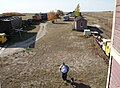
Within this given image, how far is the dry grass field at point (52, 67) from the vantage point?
13648 mm

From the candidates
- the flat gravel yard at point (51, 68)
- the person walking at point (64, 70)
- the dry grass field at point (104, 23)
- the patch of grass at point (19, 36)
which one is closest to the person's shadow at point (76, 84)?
the flat gravel yard at point (51, 68)

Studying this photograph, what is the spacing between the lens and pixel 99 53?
69.1 ft

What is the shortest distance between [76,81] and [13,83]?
5032 millimetres

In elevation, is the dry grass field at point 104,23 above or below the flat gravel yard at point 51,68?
above

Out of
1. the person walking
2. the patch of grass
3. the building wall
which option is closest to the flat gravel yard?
the person walking

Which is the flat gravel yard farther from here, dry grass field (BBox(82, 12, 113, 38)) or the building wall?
the building wall

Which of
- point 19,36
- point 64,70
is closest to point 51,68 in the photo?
point 64,70

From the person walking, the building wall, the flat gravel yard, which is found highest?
the building wall

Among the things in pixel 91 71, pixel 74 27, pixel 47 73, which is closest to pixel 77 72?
pixel 91 71

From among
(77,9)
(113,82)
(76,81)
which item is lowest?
(76,81)

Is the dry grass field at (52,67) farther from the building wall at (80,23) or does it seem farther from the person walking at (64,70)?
the building wall at (80,23)

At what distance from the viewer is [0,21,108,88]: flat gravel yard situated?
44.8 feet

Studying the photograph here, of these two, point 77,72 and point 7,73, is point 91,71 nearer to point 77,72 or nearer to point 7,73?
point 77,72

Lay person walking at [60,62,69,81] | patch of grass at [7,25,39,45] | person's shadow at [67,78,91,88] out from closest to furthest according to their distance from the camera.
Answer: person's shadow at [67,78,91,88] → person walking at [60,62,69,81] → patch of grass at [7,25,39,45]
